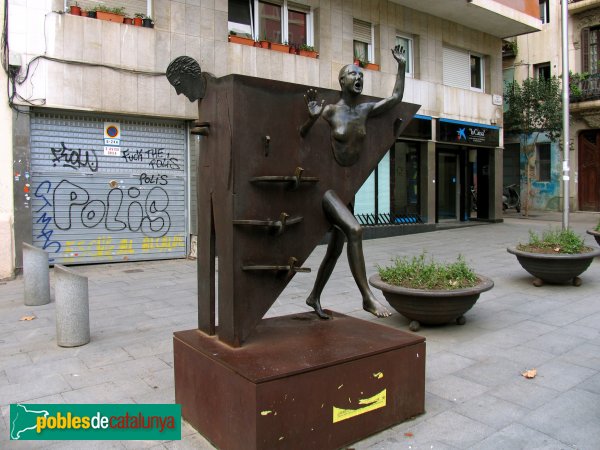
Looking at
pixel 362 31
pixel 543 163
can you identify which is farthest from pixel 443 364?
pixel 543 163

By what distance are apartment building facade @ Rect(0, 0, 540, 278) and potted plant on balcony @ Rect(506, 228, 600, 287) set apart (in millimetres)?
7132

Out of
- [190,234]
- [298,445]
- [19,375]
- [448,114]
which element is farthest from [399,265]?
[448,114]

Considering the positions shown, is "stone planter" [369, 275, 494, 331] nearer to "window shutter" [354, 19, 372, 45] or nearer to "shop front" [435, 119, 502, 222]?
"window shutter" [354, 19, 372, 45]

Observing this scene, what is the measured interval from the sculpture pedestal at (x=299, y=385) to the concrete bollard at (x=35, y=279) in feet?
14.6

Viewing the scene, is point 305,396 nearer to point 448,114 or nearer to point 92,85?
point 92,85

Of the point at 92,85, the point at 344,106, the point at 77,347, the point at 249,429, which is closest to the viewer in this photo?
the point at 249,429

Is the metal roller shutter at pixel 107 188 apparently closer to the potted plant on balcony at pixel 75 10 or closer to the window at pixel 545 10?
the potted plant on balcony at pixel 75 10

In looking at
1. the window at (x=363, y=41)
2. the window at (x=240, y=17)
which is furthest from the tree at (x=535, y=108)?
the window at (x=240, y=17)

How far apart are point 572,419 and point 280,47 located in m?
11.1

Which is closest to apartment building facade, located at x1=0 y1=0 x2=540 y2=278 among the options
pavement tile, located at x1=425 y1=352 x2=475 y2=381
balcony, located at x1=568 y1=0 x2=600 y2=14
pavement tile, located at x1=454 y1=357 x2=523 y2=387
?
pavement tile, located at x1=425 y1=352 x2=475 y2=381

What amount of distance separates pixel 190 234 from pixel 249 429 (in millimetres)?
9185

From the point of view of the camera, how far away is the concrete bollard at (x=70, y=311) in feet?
18.1

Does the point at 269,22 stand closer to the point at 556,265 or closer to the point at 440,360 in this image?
the point at 556,265

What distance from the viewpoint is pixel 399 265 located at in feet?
20.1
